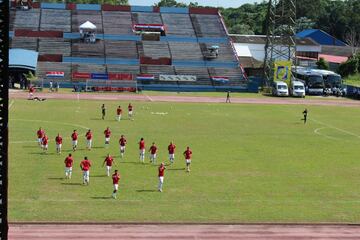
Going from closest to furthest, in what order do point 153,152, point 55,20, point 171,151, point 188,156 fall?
1. point 188,156
2. point 171,151
3. point 153,152
4. point 55,20

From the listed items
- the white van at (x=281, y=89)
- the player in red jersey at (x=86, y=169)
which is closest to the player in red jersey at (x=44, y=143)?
the player in red jersey at (x=86, y=169)

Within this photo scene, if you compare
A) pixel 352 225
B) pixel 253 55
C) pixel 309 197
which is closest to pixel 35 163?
pixel 309 197

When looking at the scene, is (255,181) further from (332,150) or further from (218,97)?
(218,97)

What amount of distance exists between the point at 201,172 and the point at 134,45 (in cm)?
7027

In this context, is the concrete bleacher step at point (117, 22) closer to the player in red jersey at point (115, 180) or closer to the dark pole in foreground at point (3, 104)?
the player in red jersey at point (115, 180)

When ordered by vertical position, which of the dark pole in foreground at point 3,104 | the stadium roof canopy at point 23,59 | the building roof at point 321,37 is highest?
the building roof at point 321,37

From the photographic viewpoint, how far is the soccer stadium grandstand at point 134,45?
92.9 meters

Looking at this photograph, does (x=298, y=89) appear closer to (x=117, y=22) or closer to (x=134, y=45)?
(x=134, y=45)

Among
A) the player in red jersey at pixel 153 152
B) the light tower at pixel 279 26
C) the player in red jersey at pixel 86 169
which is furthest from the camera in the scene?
the light tower at pixel 279 26

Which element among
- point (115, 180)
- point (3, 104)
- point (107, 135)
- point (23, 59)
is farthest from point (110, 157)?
point (23, 59)

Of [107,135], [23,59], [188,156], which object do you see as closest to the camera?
[188,156]

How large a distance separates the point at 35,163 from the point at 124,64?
203 ft

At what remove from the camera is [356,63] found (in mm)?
118625

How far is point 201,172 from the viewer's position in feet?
113
